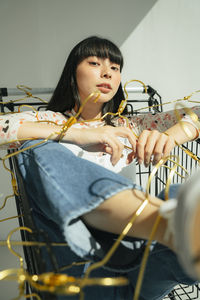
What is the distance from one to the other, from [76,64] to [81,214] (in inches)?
22.8

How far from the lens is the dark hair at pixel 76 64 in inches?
29.4

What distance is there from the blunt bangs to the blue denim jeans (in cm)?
40

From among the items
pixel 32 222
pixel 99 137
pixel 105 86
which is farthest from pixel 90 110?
pixel 32 222

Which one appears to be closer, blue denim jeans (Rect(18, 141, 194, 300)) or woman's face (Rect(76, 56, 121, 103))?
blue denim jeans (Rect(18, 141, 194, 300))

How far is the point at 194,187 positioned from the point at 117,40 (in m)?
1.13

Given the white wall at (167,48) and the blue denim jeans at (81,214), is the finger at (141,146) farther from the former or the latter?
the white wall at (167,48)

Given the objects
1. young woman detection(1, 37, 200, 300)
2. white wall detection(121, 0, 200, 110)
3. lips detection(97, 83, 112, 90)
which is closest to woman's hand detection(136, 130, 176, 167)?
young woman detection(1, 37, 200, 300)

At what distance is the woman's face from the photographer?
70 cm

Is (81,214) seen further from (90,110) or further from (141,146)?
(90,110)

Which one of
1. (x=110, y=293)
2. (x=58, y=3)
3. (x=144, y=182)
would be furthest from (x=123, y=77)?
(x=110, y=293)

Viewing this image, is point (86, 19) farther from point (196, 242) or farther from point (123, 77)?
point (196, 242)

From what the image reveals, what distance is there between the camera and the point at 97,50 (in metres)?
0.74

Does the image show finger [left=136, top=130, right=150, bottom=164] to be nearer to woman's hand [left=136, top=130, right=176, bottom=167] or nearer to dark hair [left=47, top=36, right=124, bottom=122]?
woman's hand [left=136, top=130, right=176, bottom=167]

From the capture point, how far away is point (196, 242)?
0.67ft
